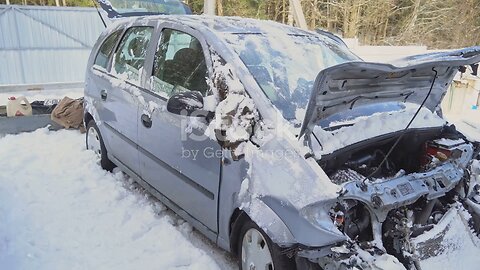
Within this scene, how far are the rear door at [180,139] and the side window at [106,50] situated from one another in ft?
3.56

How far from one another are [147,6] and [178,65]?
3.52 meters

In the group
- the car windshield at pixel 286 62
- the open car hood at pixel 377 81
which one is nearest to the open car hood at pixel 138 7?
the car windshield at pixel 286 62

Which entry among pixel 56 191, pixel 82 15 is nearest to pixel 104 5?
pixel 56 191

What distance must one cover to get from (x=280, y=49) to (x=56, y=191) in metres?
2.70

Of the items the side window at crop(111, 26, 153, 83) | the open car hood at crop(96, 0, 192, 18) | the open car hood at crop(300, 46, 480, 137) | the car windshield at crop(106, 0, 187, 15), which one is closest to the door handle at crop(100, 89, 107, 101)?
the side window at crop(111, 26, 153, 83)

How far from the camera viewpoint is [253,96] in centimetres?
262

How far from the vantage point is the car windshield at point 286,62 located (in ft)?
9.14

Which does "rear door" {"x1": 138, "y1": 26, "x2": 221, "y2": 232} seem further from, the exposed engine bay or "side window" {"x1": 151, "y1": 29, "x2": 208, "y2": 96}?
the exposed engine bay

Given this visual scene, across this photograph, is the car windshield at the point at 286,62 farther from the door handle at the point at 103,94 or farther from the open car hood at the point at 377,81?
the door handle at the point at 103,94

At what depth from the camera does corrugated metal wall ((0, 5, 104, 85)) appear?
1088cm

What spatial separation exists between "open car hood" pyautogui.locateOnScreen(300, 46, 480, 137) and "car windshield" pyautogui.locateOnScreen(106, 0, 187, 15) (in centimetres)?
418

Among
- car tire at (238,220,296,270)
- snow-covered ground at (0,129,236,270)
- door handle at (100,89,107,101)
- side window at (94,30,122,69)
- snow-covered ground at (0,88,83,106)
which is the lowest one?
snow-covered ground at (0,88,83,106)

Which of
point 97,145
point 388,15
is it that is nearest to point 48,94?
point 97,145

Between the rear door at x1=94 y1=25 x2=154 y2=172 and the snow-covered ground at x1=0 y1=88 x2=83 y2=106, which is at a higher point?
the rear door at x1=94 y1=25 x2=154 y2=172
